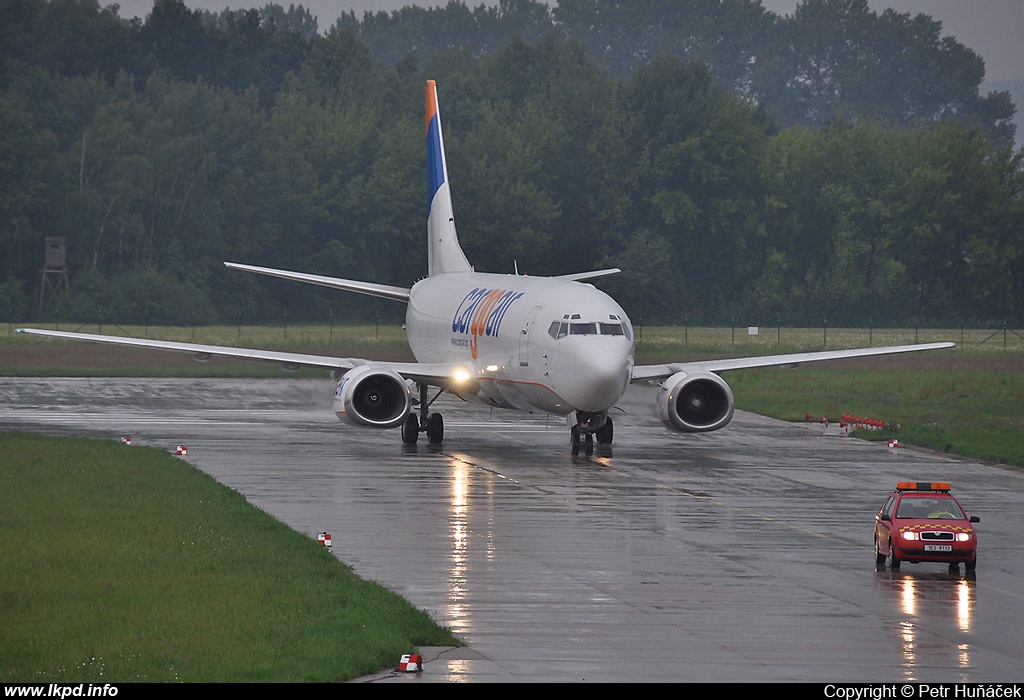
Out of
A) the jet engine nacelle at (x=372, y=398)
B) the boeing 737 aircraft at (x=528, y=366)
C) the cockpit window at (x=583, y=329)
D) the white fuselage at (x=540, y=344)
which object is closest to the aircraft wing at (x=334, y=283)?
the boeing 737 aircraft at (x=528, y=366)

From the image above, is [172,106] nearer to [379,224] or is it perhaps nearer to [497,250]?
[379,224]

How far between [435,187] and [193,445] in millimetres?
15137

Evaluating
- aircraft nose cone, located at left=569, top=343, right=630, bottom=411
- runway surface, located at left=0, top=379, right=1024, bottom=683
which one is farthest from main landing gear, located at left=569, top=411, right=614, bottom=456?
aircraft nose cone, located at left=569, top=343, right=630, bottom=411

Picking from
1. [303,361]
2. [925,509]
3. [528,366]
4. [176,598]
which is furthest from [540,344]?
[176,598]

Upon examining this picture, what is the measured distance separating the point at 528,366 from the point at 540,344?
809mm

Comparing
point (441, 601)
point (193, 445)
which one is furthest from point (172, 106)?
point (441, 601)

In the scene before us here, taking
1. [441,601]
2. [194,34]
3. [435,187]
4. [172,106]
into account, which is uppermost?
[194,34]

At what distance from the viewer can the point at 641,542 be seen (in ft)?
74.3

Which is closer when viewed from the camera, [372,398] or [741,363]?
[372,398]

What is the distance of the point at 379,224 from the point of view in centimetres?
11206

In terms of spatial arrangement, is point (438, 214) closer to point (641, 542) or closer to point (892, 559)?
point (641, 542)

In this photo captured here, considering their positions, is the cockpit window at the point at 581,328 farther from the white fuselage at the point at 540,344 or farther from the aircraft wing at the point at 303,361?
the aircraft wing at the point at 303,361

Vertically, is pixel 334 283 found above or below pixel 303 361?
above

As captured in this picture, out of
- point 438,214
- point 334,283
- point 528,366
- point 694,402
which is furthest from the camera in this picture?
point 438,214
